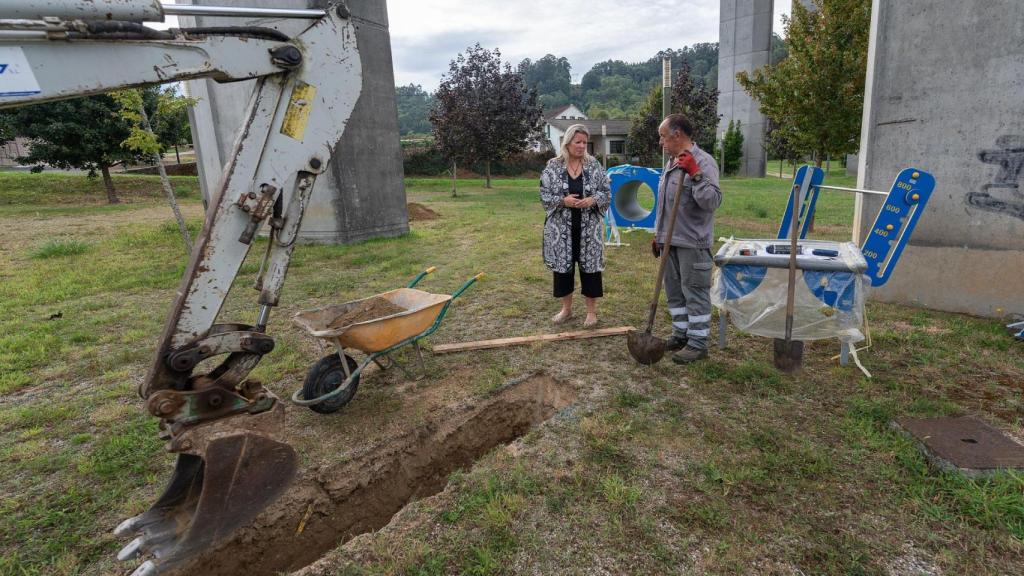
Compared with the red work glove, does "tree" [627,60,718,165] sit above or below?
above

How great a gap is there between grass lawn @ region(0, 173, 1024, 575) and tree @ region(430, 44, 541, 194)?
16530mm

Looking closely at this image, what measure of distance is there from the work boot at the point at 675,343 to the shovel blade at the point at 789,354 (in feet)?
2.33

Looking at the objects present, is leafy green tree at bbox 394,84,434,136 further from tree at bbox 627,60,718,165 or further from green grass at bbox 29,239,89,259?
green grass at bbox 29,239,89,259

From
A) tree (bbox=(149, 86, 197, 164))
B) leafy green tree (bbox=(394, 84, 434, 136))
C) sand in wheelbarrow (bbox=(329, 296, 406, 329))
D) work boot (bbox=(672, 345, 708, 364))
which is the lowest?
work boot (bbox=(672, 345, 708, 364))

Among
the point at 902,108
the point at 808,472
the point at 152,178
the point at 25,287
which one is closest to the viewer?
the point at 808,472

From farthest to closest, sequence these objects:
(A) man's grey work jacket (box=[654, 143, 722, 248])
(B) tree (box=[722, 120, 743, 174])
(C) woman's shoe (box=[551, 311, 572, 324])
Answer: (B) tree (box=[722, 120, 743, 174]), (C) woman's shoe (box=[551, 311, 572, 324]), (A) man's grey work jacket (box=[654, 143, 722, 248])

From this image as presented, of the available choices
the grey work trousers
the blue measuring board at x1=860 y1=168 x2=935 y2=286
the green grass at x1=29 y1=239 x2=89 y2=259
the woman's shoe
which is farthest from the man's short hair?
the green grass at x1=29 y1=239 x2=89 y2=259

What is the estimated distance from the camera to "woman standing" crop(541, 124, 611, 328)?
442 cm

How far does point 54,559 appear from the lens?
2.26m

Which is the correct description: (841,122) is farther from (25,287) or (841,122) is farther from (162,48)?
(25,287)

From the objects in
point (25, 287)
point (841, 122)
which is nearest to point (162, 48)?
point (25, 287)

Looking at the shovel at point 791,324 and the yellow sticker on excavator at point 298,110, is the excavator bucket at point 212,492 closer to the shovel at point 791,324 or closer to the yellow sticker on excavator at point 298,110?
the yellow sticker on excavator at point 298,110

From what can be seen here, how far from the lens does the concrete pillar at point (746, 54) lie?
30453mm

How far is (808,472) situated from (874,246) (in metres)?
2.05
